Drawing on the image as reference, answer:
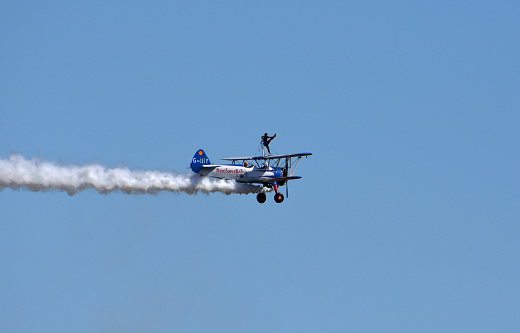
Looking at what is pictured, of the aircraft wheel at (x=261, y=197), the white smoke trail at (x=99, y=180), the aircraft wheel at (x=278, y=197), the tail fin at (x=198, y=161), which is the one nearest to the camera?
the white smoke trail at (x=99, y=180)

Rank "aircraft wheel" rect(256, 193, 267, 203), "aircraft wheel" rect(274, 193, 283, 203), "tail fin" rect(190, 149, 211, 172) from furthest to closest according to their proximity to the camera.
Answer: "aircraft wheel" rect(256, 193, 267, 203), "aircraft wheel" rect(274, 193, 283, 203), "tail fin" rect(190, 149, 211, 172)

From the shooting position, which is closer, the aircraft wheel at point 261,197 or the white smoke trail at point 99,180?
the white smoke trail at point 99,180

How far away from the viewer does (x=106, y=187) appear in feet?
286

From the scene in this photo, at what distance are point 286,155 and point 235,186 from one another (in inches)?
160

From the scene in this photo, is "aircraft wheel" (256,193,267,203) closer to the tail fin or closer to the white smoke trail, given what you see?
the white smoke trail

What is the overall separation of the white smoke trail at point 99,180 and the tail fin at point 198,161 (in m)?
0.92

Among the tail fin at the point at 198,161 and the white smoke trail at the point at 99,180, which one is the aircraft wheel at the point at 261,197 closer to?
the white smoke trail at the point at 99,180

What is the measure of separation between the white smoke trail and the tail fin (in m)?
0.92

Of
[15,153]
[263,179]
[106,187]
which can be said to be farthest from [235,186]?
[15,153]

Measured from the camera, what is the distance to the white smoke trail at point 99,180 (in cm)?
8100

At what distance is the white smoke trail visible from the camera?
266 feet

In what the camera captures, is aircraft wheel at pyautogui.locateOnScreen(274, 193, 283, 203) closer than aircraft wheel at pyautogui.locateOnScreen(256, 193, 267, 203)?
Yes

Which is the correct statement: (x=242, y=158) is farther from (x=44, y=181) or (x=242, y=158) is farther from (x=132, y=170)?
(x=44, y=181)

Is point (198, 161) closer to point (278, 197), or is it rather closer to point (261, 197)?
point (261, 197)
